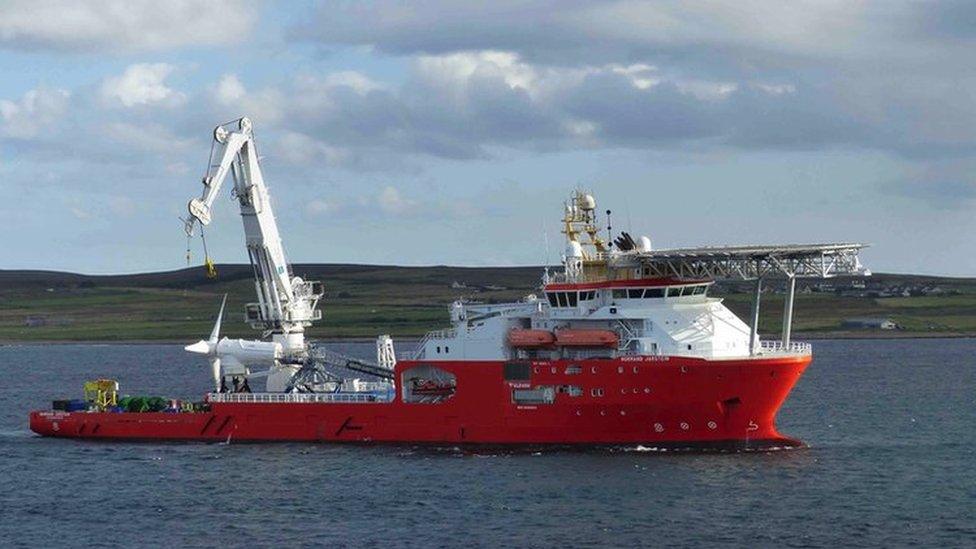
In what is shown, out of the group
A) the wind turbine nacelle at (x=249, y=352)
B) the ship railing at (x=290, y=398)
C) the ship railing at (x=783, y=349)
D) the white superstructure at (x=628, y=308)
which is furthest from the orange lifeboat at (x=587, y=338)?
the wind turbine nacelle at (x=249, y=352)

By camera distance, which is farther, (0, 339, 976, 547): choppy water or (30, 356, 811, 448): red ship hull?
(30, 356, 811, 448): red ship hull

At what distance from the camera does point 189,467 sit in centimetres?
6250

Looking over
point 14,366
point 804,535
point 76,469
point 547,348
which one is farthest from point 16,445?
point 14,366

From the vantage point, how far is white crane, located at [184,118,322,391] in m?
69.6

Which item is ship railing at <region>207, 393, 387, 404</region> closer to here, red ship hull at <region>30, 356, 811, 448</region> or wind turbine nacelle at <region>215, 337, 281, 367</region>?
red ship hull at <region>30, 356, 811, 448</region>

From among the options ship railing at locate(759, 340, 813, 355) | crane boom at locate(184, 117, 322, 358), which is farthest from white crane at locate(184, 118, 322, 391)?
ship railing at locate(759, 340, 813, 355)

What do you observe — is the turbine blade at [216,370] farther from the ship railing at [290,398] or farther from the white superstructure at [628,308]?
the white superstructure at [628,308]

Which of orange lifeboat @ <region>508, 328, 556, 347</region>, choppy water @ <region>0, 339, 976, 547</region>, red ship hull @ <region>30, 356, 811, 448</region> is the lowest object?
choppy water @ <region>0, 339, 976, 547</region>

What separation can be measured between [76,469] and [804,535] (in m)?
29.4

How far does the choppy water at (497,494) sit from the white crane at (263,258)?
442cm

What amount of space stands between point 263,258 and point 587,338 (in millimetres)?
16537

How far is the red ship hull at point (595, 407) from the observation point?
196 ft

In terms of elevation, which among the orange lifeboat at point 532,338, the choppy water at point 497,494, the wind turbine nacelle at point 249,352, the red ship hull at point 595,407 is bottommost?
the choppy water at point 497,494

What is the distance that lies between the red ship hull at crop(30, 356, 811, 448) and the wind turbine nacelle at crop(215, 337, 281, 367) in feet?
13.7
